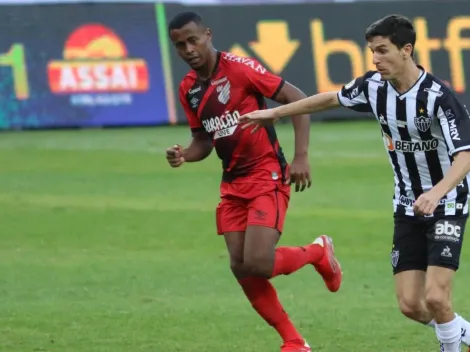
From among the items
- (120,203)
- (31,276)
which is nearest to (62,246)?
(31,276)

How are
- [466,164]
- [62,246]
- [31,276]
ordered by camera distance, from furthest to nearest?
[62,246] → [31,276] → [466,164]

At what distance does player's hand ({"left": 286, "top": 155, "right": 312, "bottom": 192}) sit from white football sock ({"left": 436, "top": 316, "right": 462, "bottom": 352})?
1489 mm

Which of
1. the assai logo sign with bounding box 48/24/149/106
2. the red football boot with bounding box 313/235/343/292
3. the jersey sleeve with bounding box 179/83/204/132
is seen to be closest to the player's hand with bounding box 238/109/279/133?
the jersey sleeve with bounding box 179/83/204/132

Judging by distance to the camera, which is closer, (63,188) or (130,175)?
(63,188)

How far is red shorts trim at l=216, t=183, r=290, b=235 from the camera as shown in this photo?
27.5ft

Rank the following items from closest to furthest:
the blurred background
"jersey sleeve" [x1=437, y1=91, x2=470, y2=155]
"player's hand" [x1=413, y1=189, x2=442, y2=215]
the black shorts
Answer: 1. "player's hand" [x1=413, y1=189, x2=442, y2=215]
2. "jersey sleeve" [x1=437, y1=91, x2=470, y2=155]
3. the black shorts
4. the blurred background

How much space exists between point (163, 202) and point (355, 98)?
8.92 meters

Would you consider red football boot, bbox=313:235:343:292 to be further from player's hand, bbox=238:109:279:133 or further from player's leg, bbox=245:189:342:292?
player's hand, bbox=238:109:279:133

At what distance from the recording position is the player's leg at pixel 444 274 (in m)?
7.16

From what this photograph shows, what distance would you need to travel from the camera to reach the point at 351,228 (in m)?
14.0

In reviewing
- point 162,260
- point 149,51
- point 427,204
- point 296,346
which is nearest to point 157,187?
point 162,260

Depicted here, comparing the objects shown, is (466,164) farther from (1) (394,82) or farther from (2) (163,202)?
(2) (163,202)

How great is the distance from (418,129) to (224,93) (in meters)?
1.79

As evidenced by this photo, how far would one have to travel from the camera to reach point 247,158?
Answer: 336 inches
